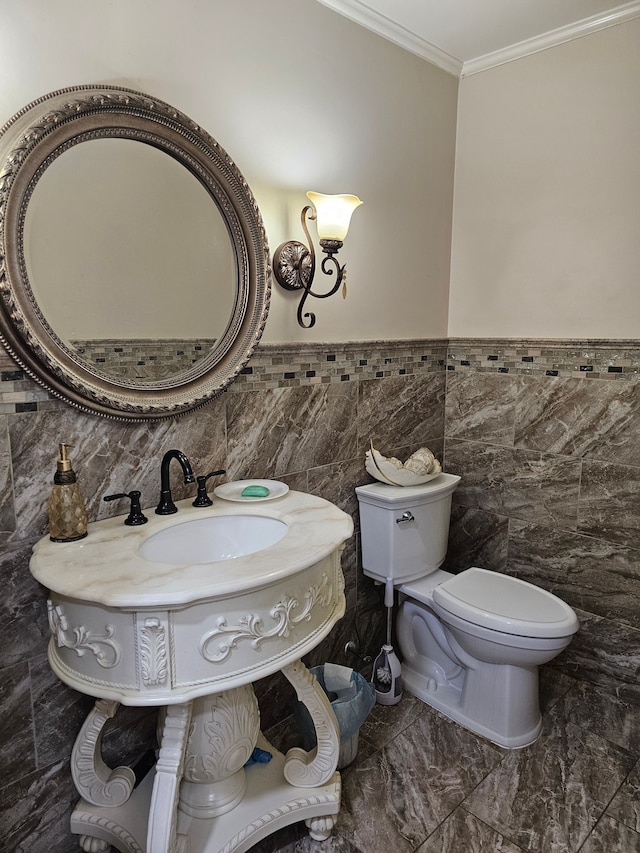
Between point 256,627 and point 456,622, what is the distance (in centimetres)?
102

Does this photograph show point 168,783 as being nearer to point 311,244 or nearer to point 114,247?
point 114,247

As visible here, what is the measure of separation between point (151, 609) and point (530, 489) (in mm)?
1765

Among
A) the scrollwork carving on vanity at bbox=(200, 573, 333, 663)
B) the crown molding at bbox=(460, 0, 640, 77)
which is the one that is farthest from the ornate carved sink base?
the crown molding at bbox=(460, 0, 640, 77)

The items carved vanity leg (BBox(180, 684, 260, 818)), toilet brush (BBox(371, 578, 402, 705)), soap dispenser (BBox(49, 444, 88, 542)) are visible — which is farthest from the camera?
toilet brush (BBox(371, 578, 402, 705))

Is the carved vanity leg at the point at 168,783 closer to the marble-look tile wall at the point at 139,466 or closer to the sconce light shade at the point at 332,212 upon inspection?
the marble-look tile wall at the point at 139,466

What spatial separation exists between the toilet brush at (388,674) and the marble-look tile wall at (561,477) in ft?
2.01

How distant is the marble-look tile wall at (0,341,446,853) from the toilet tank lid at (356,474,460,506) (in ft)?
0.23

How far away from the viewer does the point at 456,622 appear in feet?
6.37

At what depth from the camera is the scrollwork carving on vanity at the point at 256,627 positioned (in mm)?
1114

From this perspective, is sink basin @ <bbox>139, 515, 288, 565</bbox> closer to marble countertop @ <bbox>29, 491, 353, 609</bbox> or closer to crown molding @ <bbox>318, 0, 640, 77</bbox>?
marble countertop @ <bbox>29, 491, 353, 609</bbox>

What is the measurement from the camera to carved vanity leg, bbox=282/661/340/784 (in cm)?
148

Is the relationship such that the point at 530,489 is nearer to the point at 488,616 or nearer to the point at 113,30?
the point at 488,616

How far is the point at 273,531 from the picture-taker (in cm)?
150

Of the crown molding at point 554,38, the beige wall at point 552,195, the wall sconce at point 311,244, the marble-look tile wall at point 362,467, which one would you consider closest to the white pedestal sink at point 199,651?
the marble-look tile wall at point 362,467
